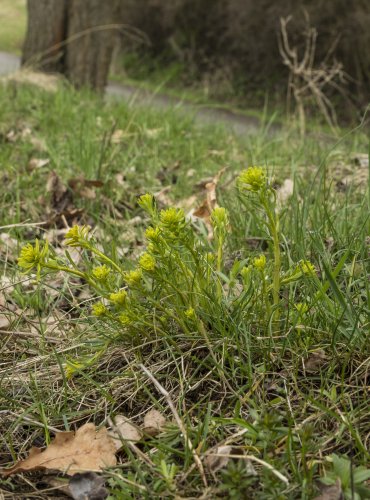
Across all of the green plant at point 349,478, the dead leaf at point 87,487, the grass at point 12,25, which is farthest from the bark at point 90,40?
the grass at point 12,25

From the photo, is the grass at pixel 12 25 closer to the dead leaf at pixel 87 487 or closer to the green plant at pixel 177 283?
the green plant at pixel 177 283

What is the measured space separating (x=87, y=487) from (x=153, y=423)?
24cm

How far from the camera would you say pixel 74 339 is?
214cm

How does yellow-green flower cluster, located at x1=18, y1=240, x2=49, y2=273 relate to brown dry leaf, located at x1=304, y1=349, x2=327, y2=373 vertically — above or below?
above

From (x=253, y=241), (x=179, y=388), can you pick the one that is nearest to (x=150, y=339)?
(x=179, y=388)

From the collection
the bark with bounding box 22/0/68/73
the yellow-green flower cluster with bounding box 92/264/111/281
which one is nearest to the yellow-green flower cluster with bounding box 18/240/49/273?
the yellow-green flower cluster with bounding box 92/264/111/281

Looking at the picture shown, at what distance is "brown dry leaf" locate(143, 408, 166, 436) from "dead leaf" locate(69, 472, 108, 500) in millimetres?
164

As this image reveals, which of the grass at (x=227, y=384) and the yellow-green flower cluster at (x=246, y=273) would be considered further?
the yellow-green flower cluster at (x=246, y=273)

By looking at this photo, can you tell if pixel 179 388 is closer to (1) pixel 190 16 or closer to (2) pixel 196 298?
(2) pixel 196 298

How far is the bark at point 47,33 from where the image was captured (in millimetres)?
6977

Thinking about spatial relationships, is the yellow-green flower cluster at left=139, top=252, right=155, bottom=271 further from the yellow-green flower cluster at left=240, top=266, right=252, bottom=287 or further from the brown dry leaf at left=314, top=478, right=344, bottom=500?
the brown dry leaf at left=314, top=478, right=344, bottom=500

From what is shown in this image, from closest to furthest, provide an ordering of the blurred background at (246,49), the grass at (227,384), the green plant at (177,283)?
1. the grass at (227,384)
2. the green plant at (177,283)
3. the blurred background at (246,49)

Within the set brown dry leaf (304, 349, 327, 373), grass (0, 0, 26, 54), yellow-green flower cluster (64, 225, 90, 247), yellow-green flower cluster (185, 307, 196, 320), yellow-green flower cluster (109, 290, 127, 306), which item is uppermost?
yellow-green flower cluster (64, 225, 90, 247)

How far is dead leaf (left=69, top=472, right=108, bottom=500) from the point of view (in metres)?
1.61
